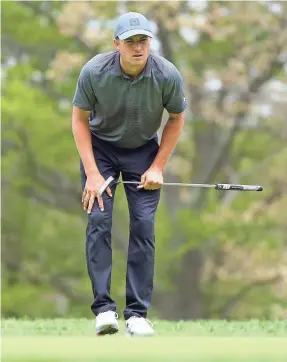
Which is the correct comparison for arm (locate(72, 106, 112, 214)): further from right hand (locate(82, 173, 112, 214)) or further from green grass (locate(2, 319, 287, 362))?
green grass (locate(2, 319, 287, 362))

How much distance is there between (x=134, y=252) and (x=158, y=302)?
51.2 ft

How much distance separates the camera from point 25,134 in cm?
2025

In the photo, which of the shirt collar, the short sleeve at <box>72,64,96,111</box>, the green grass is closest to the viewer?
the green grass

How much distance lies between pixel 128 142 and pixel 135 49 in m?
0.68

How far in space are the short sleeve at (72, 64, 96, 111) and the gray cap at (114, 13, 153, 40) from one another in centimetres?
33

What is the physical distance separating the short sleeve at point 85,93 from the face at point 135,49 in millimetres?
287

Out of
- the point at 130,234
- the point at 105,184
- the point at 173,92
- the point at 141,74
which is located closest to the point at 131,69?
the point at 141,74

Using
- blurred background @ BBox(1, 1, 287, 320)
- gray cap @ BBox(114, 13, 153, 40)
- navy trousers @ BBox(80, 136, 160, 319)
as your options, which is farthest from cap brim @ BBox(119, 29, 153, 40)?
blurred background @ BBox(1, 1, 287, 320)

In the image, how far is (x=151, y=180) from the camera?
6.47 m

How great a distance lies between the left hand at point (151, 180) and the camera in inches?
255

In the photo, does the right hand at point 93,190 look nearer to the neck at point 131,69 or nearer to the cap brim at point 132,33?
the neck at point 131,69

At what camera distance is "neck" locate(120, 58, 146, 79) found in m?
6.21

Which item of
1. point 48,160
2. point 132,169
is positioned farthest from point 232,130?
point 132,169

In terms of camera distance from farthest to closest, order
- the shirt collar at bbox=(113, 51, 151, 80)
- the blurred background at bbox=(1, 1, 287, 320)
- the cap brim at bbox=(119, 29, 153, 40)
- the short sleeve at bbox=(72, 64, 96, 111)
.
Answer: the blurred background at bbox=(1, 1, 287, 320) < the short sleeve at bbox=(72, 64, 96, 111) < the shirt collar at bbox=(113, 51, 151, 80) < the cap brim at bbox=(119, 29, 153, 40)
